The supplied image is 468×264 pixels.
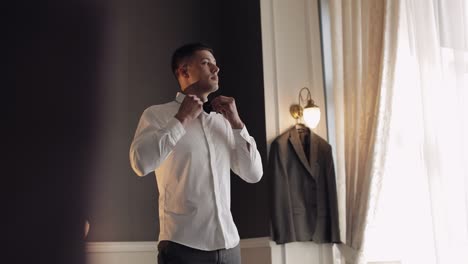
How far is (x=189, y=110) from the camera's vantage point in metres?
1.87

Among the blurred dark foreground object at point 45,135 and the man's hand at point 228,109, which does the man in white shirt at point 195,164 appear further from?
the blurred dark foreground object at point 45,135

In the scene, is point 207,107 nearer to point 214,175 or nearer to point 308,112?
point 214,175

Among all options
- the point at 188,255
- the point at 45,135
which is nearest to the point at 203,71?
the point at 188,255

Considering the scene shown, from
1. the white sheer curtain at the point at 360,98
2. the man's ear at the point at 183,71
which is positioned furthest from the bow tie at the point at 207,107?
the white sheer curtain at the point at 360,98

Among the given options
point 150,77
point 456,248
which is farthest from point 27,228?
point 150,77

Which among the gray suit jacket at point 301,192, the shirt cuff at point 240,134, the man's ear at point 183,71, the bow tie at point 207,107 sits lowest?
the gray suit jacket at point 301,192

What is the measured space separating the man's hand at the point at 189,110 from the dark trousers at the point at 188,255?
432 millimetres

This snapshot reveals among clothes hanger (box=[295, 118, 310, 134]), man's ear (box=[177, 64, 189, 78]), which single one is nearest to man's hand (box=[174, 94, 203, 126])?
man's ear (box=[177, 64, 189, 78])

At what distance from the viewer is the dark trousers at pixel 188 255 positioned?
5.74 feet

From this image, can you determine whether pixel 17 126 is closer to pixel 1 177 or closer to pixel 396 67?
pixel 1 177

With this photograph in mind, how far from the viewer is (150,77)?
326cm

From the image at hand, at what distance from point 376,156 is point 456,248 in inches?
25.7

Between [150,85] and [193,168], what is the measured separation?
4.87 feet

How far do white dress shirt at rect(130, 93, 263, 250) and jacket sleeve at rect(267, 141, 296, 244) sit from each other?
3.07 ft
